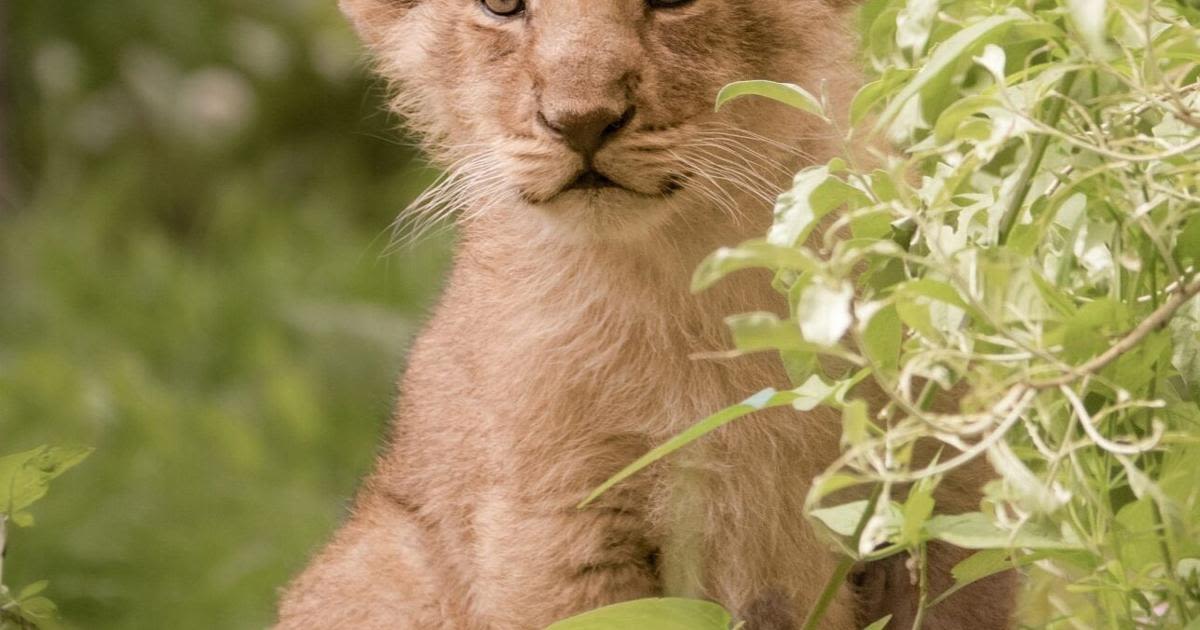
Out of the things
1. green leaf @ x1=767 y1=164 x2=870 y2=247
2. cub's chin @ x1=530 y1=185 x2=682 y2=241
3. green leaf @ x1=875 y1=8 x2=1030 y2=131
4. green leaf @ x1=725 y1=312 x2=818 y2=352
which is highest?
cub's chin @ x1=530 y1=185 x2=682 y2=241

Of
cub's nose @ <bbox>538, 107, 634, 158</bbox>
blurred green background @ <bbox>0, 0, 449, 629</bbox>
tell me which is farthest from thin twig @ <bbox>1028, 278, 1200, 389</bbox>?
blurred green background @ <bbox>0, 0, 449, 629</bbox>

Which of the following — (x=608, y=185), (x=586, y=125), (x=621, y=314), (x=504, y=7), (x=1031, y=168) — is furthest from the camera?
(x=621, y=314)

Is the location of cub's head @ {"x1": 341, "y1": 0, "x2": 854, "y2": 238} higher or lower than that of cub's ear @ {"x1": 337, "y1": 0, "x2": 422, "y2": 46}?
lower

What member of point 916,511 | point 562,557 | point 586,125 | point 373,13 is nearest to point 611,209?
point 586,125

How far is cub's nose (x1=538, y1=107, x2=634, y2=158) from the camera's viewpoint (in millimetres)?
3240

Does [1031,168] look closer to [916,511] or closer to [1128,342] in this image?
[1128,342]

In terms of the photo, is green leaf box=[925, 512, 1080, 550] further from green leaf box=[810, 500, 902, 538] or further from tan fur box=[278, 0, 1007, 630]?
tan fur box=[278, 0, 1007, 630]

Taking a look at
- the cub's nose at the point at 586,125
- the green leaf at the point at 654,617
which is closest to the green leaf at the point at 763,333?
the green leaf at the point at 654,617

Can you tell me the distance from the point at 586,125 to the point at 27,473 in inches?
45.1

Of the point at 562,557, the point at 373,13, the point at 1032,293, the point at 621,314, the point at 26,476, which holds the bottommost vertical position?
the point at 1032,293

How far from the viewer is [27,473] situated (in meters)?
3.27

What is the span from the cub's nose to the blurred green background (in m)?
2.10

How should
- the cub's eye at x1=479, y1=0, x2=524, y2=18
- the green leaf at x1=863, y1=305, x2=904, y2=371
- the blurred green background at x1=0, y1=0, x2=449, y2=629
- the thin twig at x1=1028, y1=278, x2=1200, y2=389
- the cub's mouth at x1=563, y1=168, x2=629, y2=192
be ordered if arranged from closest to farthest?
the thin twig at x1=1028, y1=278, x2=1200, y2=389 < the green leaf at x1=863, y1=305, x2=904, y2=371 < the cub's mouth at x1=563, y1=168, x2=629, y2=192 < the cub's eye at x1=479, y1=0, x2=524, y2=18 < the blurred green background at x1=0, y1=0, x2=449, y2=629

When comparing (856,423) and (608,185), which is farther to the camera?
(608,185)
